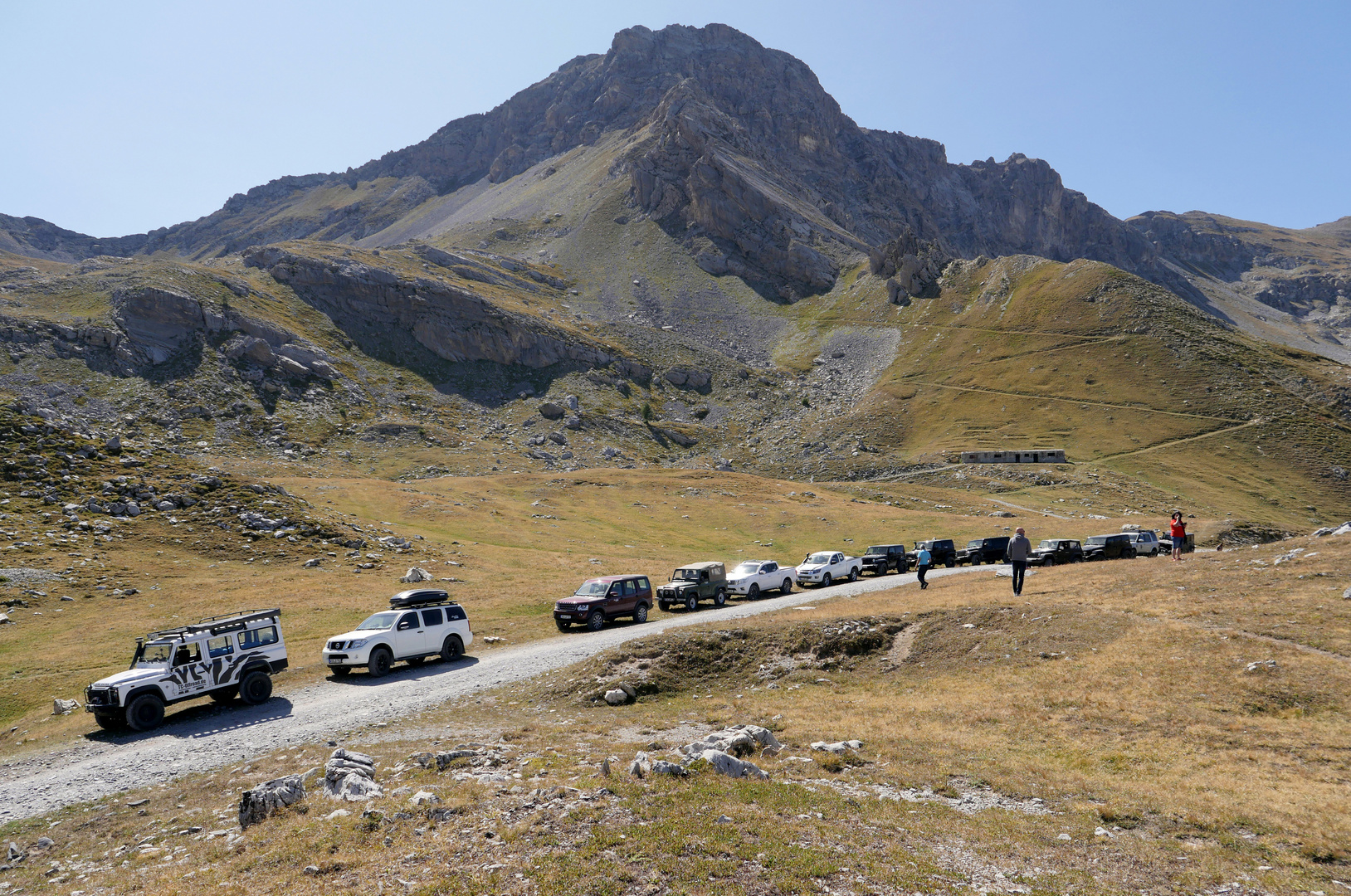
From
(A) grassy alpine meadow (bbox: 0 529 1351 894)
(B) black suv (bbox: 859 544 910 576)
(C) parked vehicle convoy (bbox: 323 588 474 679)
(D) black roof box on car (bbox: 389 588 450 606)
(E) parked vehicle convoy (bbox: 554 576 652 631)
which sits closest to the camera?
(A) grassy alpine meadow (bbox: 0 529 1351 894)

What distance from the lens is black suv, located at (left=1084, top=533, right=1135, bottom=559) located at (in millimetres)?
42500

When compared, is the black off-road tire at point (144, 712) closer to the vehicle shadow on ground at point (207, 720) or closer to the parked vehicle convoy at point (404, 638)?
the vehicle shadow on ground at point (207, 720)

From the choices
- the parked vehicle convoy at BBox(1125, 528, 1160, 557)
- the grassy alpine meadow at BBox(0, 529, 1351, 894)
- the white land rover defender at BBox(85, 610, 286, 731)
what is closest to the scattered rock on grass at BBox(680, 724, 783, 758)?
the grassy alpine meadow at BBox(0, 529, 1351, 894)

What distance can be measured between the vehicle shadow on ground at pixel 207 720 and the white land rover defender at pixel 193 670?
0.91ft

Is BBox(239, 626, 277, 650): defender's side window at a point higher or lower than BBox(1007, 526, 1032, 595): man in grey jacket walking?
higher

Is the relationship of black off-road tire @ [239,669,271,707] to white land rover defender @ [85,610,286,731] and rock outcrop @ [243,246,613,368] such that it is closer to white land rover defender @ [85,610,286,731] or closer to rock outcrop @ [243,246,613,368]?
white land rover defender @ [85,610,286,731]

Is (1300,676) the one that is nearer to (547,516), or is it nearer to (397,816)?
(397,816)

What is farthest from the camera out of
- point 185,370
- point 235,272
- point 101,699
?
point 235,272

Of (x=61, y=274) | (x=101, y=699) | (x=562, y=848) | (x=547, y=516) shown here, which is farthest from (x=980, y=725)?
(x=61, y=274)

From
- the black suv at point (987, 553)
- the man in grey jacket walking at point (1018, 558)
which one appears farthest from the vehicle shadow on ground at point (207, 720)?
the black suv at point (987, 553)

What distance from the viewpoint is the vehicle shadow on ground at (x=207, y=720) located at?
61.3ft

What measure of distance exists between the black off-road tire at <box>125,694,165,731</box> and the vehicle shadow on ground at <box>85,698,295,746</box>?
0.64 feet

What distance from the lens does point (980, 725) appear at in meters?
15.1

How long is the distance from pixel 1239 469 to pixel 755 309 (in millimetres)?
109819
